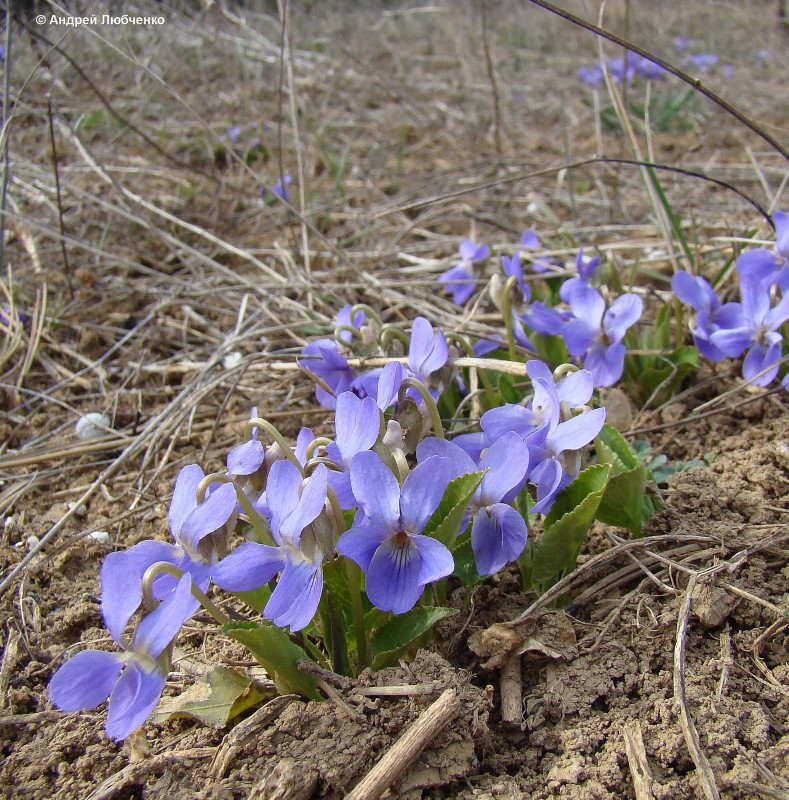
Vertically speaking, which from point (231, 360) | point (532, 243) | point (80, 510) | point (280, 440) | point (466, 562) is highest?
point (280, 440)

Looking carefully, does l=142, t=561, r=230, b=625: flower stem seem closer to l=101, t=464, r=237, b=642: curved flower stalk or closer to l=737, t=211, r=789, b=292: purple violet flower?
l=101, t=464, r=237, b=642: curved flower stalk

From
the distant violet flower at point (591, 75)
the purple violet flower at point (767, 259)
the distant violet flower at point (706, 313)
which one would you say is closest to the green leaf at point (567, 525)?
the distant violet flower at point (706, 313)

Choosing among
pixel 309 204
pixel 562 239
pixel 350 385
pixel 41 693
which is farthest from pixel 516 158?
pixel 41 693

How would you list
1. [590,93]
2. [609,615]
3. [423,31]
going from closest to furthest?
[609,615]
[590,93]
[423,31]

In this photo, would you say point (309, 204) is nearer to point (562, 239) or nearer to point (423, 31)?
point (562, 239)

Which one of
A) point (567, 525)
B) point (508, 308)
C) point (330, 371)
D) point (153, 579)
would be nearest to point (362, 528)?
point (153, 579)

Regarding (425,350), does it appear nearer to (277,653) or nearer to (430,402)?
(430,402)

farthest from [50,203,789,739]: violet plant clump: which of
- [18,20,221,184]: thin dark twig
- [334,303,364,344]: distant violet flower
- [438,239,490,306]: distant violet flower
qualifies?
[18,20,221,184]: thin dark twig
